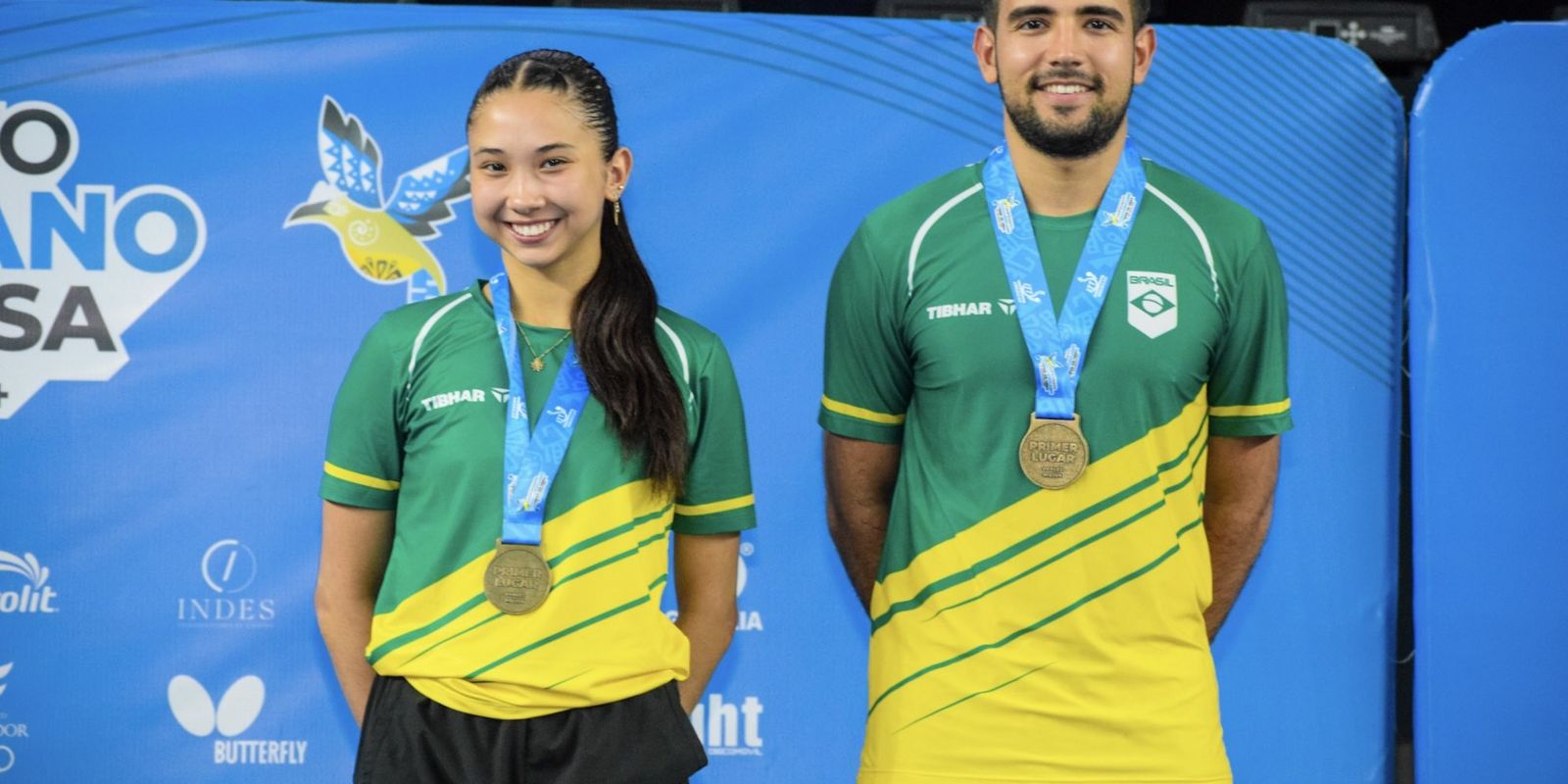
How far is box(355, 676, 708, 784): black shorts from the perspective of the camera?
199cm

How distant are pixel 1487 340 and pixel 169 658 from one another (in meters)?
2.88

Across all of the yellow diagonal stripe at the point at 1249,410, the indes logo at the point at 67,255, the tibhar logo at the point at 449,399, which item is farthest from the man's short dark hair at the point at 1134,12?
the indes logo at the point at 67,255

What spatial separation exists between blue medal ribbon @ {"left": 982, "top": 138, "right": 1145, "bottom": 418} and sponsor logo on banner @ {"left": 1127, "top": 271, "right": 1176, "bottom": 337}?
42 mm

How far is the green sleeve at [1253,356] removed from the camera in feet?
7.56

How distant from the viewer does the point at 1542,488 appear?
3.31 meters

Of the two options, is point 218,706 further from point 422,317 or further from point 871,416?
point 871,416

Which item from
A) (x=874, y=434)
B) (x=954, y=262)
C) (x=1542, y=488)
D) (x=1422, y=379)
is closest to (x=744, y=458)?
(x=874, y=434)

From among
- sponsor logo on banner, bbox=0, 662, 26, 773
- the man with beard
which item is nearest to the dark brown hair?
the man with beard

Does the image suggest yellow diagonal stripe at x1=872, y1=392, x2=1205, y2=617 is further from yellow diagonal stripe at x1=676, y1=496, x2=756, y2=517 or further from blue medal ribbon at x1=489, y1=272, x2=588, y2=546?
blue medal ribbon at x1=489, y1=272, x2=588, y2=546

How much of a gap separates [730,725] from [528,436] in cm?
136

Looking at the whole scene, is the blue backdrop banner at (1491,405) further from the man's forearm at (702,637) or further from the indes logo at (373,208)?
the indes logo at (373,208)

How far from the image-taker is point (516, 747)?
1993 mm

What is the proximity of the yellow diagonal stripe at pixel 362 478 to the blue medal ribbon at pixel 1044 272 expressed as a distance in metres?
0.92

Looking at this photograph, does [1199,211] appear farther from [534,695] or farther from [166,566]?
[166,566]
